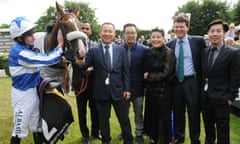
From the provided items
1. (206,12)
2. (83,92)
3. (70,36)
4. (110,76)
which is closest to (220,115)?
(110,76)

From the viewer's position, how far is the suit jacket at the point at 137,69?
144 inches

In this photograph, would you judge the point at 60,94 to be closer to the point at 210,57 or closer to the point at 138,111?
the point at 138,111

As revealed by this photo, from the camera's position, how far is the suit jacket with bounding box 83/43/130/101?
3322 mm

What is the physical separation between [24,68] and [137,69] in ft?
5.69

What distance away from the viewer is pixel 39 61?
8.77 feet

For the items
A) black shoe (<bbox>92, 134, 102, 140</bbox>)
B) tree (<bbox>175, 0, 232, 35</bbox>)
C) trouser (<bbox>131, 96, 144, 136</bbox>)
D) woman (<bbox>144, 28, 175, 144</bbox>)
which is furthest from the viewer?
tree (<bbox>175, 0, 232, 35</bbox>)

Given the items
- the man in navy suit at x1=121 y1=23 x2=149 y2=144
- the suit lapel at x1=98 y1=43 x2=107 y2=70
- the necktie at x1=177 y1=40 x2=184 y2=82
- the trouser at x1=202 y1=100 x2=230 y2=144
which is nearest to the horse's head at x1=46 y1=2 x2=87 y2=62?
the suit lapel at x1=98 y1=43 x2=107 y2=70

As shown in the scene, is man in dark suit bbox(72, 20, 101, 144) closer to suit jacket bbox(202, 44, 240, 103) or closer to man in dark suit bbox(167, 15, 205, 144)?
man in dark suit bbox(167, 15, 205, 144)

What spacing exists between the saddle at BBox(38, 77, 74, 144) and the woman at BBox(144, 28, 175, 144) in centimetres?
137

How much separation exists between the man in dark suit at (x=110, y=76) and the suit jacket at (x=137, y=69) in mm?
228

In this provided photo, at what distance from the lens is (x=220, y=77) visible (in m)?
3.17

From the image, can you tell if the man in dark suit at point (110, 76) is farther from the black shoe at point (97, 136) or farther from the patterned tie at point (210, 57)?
the patterned tie at point (210, 57)

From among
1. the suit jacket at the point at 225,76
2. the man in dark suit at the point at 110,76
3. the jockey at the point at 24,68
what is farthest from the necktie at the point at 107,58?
the suit jacket at the point at 225,76

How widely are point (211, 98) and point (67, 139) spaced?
2723 millimetres
